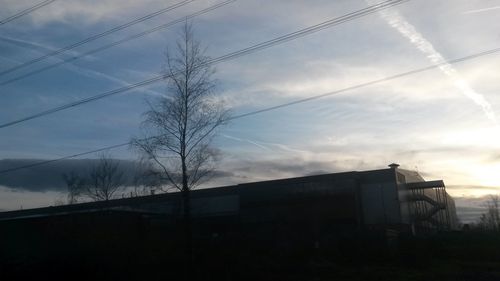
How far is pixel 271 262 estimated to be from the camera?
2870 cm

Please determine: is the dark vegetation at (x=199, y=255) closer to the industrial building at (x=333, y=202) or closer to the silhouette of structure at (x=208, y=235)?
the silhouette of structure at (x=208, y=235)

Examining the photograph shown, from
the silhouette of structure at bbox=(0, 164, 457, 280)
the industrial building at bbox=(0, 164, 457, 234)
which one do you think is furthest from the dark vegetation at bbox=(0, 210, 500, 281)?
the industrial building at bbox=(0, 164, 457, 234)

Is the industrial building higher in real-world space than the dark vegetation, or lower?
higher

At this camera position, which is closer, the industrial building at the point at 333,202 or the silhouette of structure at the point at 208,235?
the silhouette of structure at the point at 208,235

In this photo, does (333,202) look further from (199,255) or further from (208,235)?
(199,255)

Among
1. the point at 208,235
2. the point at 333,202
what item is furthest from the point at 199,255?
the point at 333,202

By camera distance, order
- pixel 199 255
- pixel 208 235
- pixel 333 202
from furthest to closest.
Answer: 1. pixel 333 202
2. pixel 208 235
3. pixel 199 255

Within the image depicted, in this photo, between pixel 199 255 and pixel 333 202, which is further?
pixel 333 202

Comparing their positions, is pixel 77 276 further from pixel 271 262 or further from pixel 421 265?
pixel 421 265

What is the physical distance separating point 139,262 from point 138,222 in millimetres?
8835

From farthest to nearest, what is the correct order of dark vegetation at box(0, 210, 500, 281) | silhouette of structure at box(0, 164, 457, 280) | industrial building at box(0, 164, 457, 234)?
industrial building at box(0, 164, 457, 234)
silhouette of structure at box(0, 164, 457, 280)
dark vegetation at box(0, 210, 500, 281)

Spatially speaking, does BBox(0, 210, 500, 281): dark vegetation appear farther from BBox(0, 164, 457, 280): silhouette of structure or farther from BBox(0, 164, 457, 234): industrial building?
BBox(0, 164, 457, 234): industrial building

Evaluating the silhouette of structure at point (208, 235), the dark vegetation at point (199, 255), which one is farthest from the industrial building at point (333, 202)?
the dark vegetation at point (199, 255)

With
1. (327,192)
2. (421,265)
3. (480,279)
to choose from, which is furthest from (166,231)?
(327,192)
